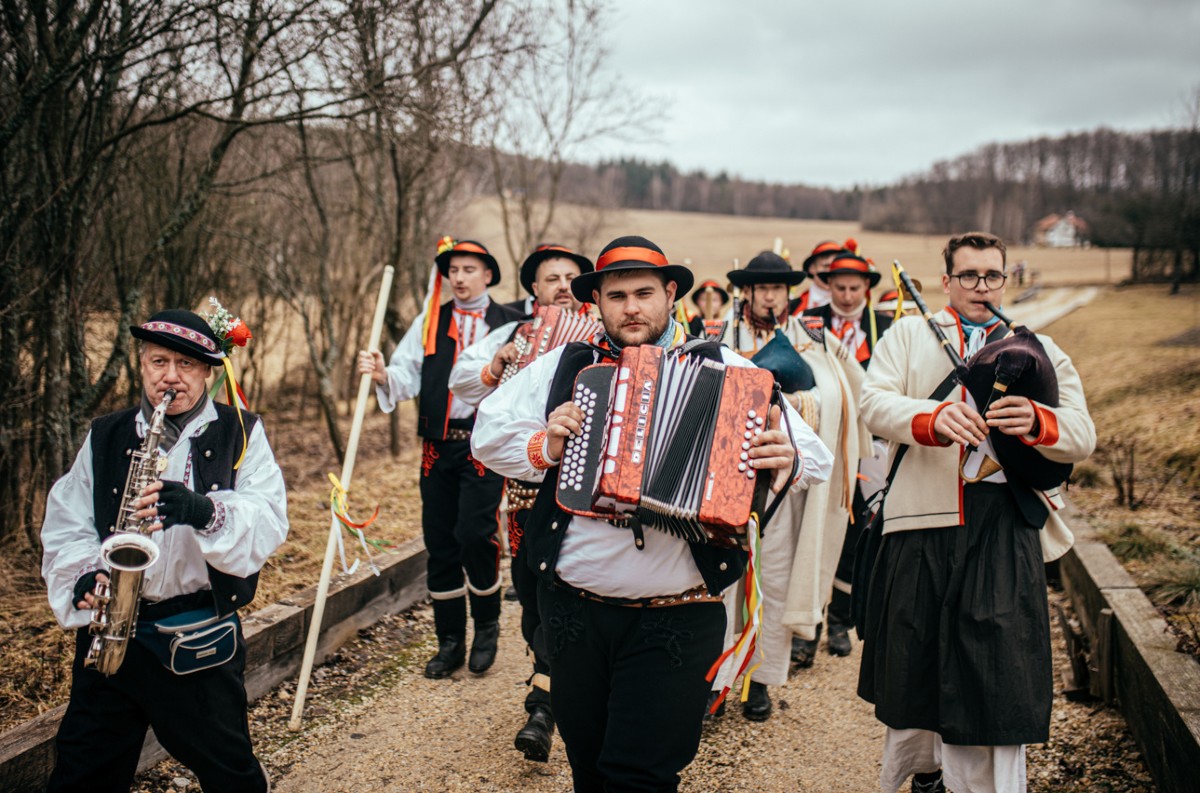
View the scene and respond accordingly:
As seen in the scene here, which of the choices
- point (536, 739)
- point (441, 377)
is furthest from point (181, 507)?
point (441, 377)

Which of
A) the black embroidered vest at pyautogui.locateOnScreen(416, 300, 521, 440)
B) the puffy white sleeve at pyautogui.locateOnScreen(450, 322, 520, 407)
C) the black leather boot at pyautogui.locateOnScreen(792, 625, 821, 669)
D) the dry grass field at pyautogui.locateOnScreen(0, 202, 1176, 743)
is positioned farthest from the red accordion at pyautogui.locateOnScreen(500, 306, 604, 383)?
the black leather boot at pyautogui.locateOnScreen(792, 625, 821, 669)

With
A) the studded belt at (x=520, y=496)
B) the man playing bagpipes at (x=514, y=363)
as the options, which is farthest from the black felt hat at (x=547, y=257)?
the studded belt at (x=520, y=496)

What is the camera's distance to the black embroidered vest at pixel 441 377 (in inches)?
212

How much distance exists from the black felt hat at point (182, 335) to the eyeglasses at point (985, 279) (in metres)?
2.96

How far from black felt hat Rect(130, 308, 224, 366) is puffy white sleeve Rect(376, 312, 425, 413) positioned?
2269 millimetres

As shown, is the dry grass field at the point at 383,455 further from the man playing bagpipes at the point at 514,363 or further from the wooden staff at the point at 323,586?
the man playing bagpipes at the point at 514,363

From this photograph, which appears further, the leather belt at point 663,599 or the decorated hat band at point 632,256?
the decorated hat band at point 632,256

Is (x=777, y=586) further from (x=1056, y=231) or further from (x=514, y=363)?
(x=1056, y=231)

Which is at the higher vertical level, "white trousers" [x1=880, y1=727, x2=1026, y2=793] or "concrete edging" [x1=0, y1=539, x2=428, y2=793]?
"white trousers" [x1=880, y1=727, x2=1026, y2=793]

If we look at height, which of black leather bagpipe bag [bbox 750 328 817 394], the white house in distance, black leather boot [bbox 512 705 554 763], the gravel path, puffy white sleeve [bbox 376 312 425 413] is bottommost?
the gravel path

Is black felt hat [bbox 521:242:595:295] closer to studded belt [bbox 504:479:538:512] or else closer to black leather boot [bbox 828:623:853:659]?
studded belt [bbox 504:479:538:512]

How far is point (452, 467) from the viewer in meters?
5.36

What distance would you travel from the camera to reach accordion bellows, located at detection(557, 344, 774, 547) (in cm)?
264

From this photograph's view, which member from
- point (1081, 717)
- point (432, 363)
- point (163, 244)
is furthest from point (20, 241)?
point (1081, 717)
